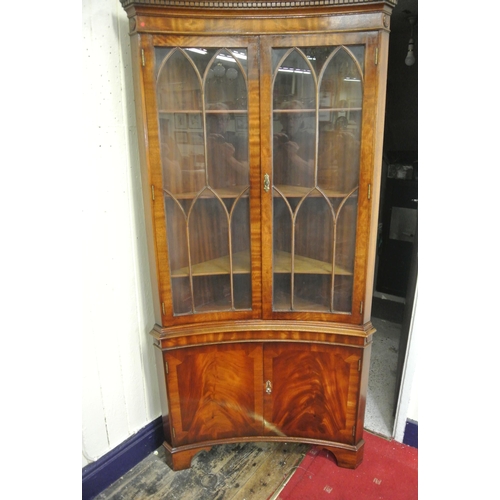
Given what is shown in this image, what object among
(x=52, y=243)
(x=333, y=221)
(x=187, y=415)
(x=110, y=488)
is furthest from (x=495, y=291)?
(x=110, y=488)

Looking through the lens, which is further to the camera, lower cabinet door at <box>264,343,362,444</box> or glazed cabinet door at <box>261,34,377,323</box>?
lower cabinet door at <box>264,343,362,444</box>

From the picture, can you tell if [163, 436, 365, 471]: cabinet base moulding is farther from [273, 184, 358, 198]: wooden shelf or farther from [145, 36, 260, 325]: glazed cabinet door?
[273, 184, 358, 198]: wooden shelf

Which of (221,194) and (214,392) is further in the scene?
(214,392)

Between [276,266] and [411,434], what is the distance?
103cm

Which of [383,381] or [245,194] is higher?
[245,194]

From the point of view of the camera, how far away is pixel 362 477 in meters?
1.57

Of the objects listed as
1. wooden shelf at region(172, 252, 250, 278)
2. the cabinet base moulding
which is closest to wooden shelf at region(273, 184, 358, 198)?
wooden shelf at region(172, 252, 250, 278)

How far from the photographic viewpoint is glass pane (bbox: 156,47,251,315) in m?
1.24

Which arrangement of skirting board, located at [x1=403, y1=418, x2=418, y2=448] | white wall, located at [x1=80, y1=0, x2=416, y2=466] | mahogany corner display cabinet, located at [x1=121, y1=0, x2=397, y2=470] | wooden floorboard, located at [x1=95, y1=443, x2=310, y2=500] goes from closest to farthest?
mahogany corner display cabinet, located at [x1=121, y1=0, x2=397, y2=470], white wall, located at [x1=80, y1=0, x2=416, y2=466], wooden floorboard, located at [x1=95, y1=443, x2=310, y2=500], skirting board, located at [x1=403, y1=418, x2=418, y2=448]

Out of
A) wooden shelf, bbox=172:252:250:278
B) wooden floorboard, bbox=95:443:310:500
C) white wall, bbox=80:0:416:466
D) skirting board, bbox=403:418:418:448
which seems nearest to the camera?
white wall, bbox=80:0:416:466

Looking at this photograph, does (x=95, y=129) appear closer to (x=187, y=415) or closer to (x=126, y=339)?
(x=126, y=339)

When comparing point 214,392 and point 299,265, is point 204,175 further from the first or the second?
point 214,392

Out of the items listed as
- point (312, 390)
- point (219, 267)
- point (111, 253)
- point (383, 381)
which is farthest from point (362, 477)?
point (111, 253)

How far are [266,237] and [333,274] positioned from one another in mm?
281
